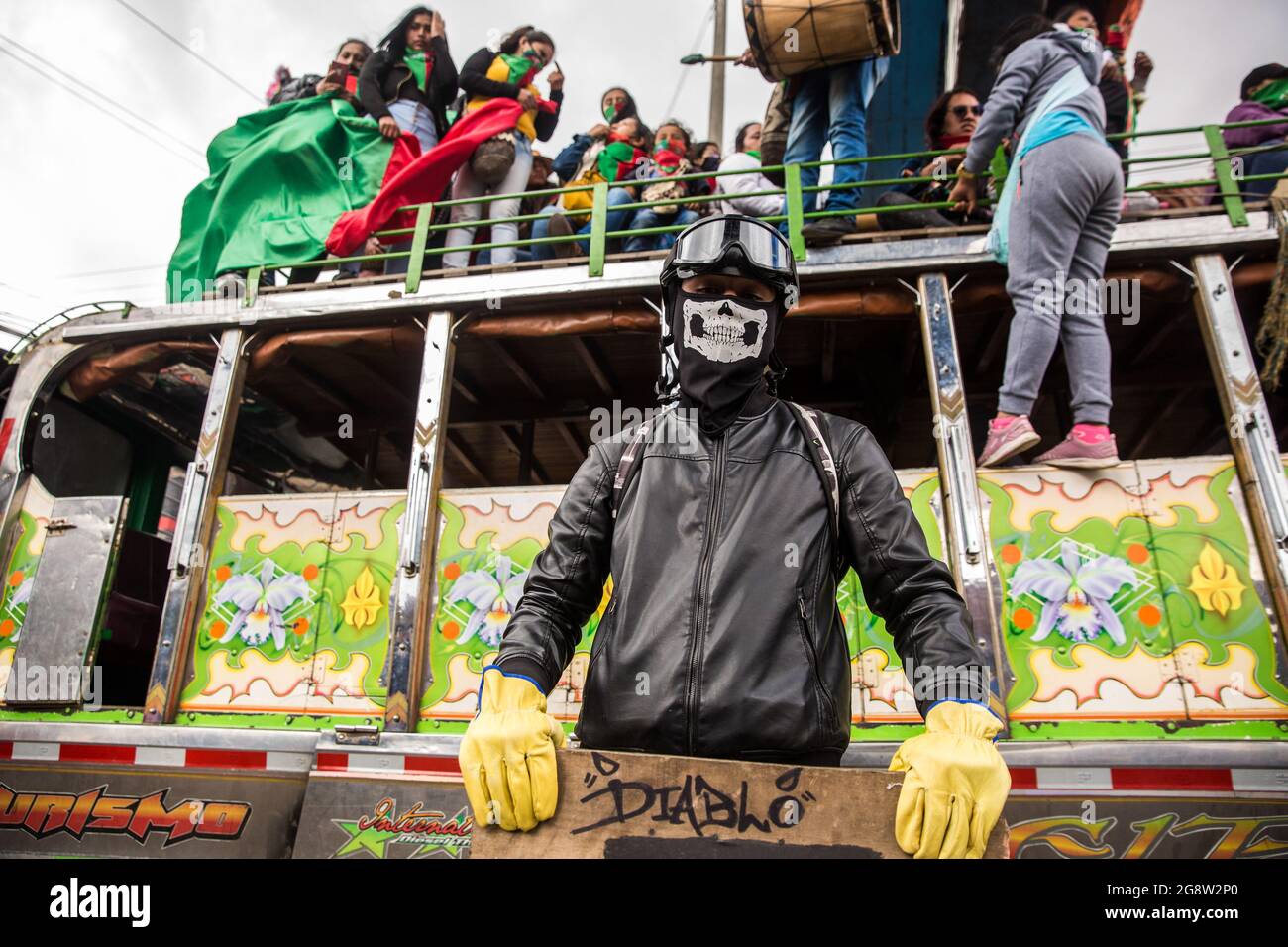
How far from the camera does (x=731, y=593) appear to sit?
6.23ft

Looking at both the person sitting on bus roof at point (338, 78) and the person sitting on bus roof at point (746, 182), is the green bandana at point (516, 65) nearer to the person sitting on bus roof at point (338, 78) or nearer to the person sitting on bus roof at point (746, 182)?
the person sitting on bus roof at point (338, 78)

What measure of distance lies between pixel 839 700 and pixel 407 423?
7857mm

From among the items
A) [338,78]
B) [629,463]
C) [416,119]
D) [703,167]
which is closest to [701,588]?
[629,463]

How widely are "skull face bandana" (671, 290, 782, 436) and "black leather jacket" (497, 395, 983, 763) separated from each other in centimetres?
7

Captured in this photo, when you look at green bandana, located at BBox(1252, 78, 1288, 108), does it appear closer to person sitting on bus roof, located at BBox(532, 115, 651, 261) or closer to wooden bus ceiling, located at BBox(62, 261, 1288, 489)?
wooden bus ceiling, located at BBox(62, 261, 1288, 489)

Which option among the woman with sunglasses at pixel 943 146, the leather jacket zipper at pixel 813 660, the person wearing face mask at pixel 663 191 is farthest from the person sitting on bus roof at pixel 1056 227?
the leather jacket zipper at pixel 813 660

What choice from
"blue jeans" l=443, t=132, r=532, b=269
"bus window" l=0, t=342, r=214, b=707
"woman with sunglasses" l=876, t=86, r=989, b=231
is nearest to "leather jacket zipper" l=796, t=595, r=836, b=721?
"woman with sunglasses" l=876, t=86, r=989, b=231

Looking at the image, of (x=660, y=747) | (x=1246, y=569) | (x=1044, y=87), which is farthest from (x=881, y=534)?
(x=1044, y=87)

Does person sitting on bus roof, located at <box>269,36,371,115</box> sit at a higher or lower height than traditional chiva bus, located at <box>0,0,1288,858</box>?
higher

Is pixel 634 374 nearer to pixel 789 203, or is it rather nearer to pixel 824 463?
pixel 789 203

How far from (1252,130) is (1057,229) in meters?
2.80

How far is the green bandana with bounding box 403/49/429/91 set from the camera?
7.88m

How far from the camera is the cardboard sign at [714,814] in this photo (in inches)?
61.0

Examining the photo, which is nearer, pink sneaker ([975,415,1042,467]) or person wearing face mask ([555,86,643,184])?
pink sneaker ([975,415,1042,467])
